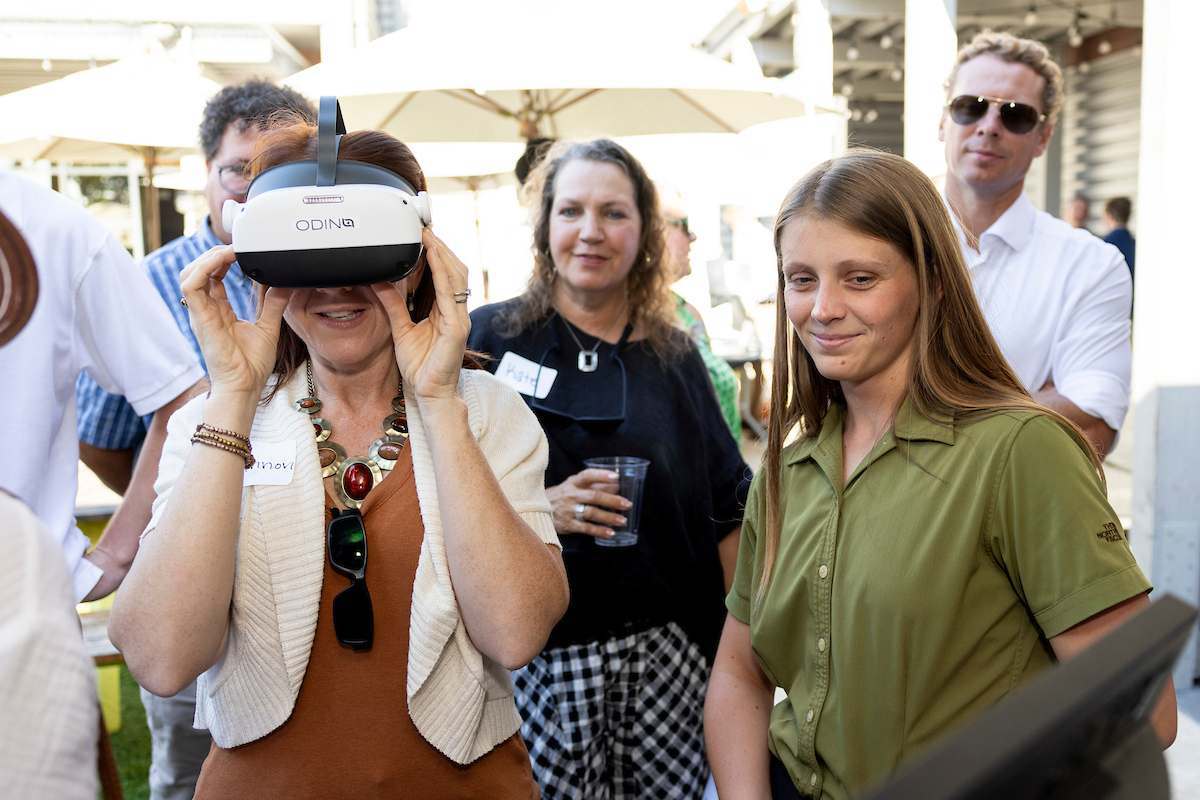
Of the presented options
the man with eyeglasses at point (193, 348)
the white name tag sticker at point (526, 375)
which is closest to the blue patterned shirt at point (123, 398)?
the man with eyeglasses at point (193, 348)

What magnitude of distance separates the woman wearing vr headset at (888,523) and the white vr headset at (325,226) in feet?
2.04

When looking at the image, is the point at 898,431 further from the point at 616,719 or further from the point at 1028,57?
the point at 1028,57

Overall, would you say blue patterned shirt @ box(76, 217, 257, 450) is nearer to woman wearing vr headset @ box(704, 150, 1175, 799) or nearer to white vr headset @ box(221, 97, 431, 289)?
white vr headset @ box(221, 97, 431, 289)

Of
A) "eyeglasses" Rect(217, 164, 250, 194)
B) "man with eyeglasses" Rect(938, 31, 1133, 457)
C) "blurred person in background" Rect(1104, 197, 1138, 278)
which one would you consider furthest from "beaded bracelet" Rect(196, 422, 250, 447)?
"blurred person in background" Rect(1104, 197, 1138, 278)

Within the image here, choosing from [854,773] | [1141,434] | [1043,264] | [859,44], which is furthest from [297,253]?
[859,44]

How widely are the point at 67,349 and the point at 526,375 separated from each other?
1.07 m

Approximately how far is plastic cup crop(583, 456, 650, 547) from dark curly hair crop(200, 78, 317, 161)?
1.23 metres

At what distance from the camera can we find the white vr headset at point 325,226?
1.33 metres

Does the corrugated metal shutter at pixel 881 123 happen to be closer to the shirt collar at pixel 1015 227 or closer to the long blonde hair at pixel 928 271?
the shirt collar at pixel 1015 227

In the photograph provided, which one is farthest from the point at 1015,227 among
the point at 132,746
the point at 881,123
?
the point at 881,123

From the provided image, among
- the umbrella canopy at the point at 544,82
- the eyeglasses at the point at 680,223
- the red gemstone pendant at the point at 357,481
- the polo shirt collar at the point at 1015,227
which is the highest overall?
the umbrella canopy at the point at 544,82

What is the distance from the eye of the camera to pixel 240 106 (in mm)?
2459

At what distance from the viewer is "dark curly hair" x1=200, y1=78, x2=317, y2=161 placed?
2408mm

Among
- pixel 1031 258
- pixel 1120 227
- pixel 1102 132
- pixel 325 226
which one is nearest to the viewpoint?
pixel 325 226
